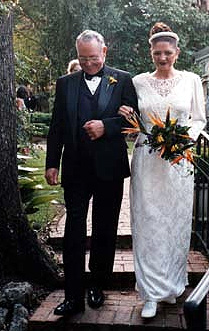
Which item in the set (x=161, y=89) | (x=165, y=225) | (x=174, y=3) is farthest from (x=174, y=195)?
(x=174, y=3)

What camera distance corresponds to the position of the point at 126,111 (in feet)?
10.3

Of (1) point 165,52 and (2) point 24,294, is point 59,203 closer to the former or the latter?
(2) point 24,294

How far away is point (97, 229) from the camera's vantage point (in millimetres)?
3395

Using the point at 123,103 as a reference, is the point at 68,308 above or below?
below

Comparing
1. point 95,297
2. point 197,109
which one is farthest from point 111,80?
point 95,297

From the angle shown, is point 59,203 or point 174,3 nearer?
point 59,203

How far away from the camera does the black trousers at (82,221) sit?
128 inches

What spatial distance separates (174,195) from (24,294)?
4.12ft

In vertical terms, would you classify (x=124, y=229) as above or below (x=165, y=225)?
below

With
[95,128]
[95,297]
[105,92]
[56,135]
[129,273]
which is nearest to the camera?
[95,128]

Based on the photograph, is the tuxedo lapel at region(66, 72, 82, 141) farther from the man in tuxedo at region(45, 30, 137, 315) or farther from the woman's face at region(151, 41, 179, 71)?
the woman's face at region(151, 41, 179, 71)

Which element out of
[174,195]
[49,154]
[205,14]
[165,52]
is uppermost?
[205,14]

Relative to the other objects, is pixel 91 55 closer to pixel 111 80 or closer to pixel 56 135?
pixel 111 80

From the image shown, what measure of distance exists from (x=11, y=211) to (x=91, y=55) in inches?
51.7
